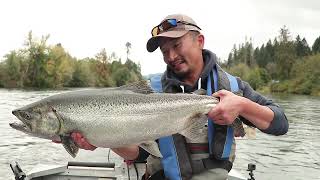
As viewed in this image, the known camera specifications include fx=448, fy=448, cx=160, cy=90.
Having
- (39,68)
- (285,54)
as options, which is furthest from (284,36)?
(39,68)

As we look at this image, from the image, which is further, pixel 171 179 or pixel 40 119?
pixel 171 179

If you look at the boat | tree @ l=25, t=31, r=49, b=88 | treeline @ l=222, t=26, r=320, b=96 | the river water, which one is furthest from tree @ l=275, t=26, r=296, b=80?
the boat

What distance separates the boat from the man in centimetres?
307

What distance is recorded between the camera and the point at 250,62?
131 meters

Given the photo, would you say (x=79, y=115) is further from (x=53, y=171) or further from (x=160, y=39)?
(x=53, y=171)

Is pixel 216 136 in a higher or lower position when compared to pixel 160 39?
lower

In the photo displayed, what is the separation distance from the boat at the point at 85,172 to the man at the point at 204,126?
307 centimetres

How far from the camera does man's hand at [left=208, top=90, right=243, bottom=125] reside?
3943 millimetres

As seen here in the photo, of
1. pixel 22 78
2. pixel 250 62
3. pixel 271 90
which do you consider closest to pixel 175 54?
pixel 22 78

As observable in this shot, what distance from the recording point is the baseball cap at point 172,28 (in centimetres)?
439

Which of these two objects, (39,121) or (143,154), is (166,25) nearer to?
(143,154)

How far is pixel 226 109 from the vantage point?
394 cm

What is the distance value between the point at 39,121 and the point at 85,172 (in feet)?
14.5

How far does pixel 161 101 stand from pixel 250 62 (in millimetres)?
129593
